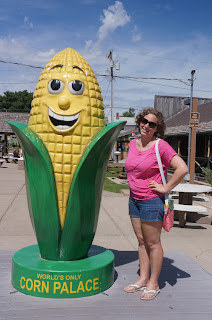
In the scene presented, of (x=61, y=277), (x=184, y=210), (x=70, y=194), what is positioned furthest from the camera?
(x=184, y=210)

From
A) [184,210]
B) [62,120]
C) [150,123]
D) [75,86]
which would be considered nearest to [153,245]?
[150,123]

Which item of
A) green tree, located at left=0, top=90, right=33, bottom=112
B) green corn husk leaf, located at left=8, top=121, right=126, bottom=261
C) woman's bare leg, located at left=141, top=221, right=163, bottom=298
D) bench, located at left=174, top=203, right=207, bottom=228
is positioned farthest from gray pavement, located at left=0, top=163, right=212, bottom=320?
green tree, located at left=0, top=90, right=33, bottom=112

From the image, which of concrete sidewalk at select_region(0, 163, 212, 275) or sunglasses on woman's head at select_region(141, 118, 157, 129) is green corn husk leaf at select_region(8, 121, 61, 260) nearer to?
sunglasses on woman's head at select_region(141, 118, 157, 129)

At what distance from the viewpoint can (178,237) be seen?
5.45m

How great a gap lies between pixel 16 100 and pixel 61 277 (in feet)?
216

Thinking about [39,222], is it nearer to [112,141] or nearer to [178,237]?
[112,141]

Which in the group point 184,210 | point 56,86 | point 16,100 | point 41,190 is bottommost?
point 184,210

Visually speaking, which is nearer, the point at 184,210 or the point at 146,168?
the point at 146,168

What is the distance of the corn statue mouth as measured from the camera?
2912mm

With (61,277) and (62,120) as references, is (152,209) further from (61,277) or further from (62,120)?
(62,120)

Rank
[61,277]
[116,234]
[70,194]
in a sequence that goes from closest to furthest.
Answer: [61,277] → [70,194] → [116,234]

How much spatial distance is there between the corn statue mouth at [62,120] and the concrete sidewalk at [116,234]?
2345 mm

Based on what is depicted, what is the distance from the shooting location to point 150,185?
104 inches

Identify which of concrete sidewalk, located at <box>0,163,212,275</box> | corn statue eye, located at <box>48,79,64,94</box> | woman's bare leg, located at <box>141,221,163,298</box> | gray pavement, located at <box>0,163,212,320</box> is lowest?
concrete sidewalk, located at <box>0,163,212,275</box>
